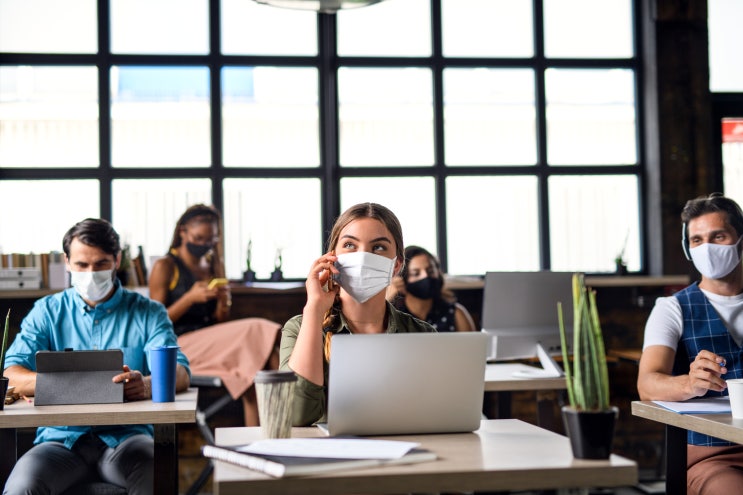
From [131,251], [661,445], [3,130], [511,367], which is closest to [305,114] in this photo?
[131,251]

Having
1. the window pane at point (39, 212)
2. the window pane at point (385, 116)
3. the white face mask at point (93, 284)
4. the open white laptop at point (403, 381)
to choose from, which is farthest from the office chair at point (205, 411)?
the open white laptop at point (403, 381)

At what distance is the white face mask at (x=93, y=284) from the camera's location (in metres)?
3.10

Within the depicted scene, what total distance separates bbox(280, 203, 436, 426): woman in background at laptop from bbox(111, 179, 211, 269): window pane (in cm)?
319

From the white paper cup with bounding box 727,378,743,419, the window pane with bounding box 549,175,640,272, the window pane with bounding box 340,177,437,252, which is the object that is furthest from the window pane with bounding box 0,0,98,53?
the white paper cup with bounding box 727,378,743,419

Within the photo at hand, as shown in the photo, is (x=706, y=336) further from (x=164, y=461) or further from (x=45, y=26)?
(x=45, y=26)

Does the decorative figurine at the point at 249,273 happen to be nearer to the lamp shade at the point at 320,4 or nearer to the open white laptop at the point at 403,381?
the lamp shade at the point at 320,4

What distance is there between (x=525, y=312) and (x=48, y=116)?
3481 mm

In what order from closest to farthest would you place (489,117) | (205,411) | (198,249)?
(205,411), (198,249), (489,117)

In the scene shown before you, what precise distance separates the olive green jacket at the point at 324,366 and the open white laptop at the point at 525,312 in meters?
1.01

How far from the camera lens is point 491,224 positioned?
5812mm

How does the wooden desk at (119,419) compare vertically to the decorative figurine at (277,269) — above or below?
below

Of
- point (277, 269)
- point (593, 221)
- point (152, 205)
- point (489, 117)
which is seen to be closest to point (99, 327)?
point (277, 269)

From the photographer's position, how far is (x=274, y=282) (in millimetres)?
5430

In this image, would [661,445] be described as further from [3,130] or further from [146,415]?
[3,130]
